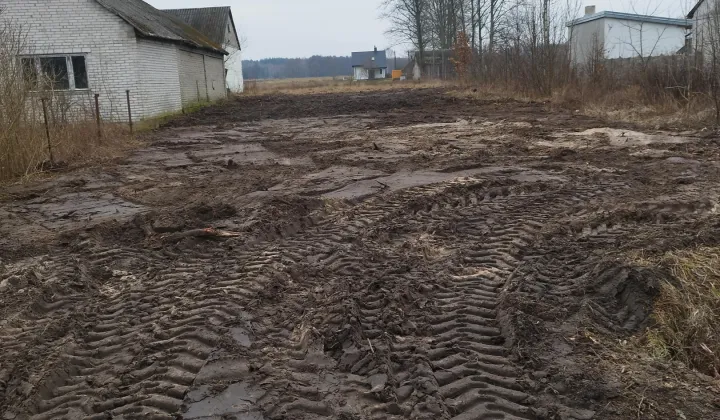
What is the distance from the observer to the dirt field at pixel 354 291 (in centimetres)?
313

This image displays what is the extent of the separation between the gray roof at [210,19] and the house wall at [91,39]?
25807 millimetres

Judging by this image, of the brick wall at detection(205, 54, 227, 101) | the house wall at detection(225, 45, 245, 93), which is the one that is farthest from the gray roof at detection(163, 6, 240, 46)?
the brick wall at detection(205, 54, 227, 101)

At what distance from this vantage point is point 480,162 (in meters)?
10.2

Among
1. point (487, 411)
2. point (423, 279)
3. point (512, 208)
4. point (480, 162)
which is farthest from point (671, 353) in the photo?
point (480, 162)

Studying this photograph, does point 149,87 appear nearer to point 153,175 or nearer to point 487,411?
point 153,175

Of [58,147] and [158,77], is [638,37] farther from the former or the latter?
[58,147]

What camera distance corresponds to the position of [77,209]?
7.84 m

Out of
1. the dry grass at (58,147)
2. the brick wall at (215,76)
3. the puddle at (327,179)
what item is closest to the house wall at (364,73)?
the brick wall at (215,76)

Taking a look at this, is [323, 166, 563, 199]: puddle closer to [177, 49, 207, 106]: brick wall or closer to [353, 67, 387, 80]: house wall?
[177, 49, 207, 106]: brick wall

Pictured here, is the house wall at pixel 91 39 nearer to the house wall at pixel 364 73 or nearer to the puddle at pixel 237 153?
the puddle at pixel 237 153

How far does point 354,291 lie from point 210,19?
46336 mm

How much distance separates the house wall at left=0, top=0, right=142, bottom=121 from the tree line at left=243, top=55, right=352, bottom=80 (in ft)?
397

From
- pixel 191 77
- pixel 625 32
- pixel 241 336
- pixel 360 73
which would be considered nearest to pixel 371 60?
pixel 360 73

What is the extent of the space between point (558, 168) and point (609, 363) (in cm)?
657
